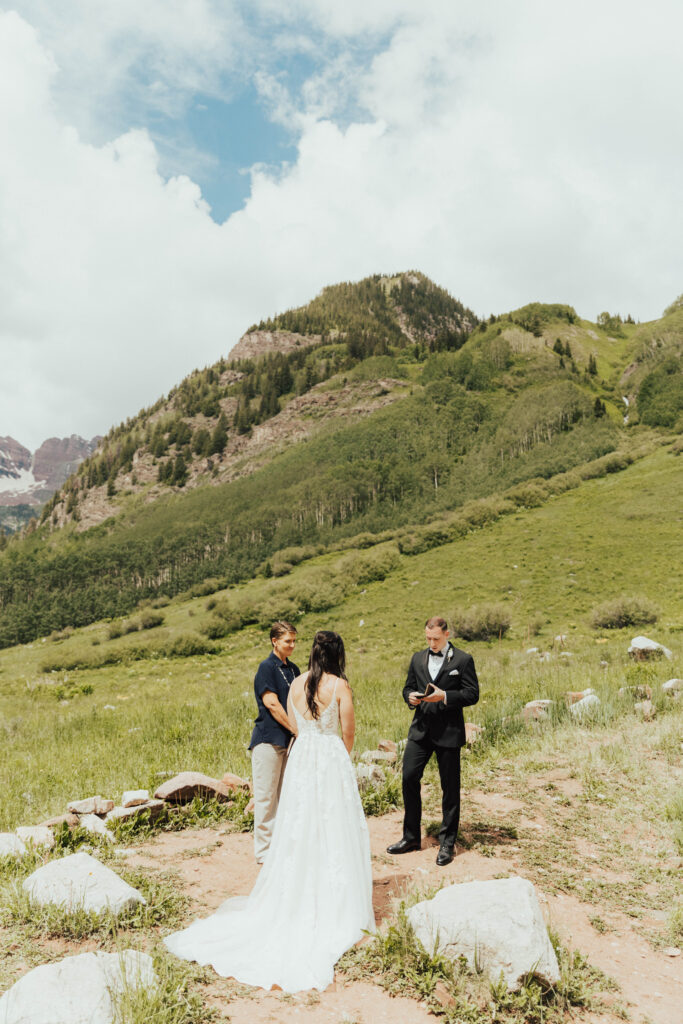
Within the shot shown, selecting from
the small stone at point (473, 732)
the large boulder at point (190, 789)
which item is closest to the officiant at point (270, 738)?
the large boulder at point (190, 789)

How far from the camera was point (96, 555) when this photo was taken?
8169 cm

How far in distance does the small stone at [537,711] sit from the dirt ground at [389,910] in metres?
3.50

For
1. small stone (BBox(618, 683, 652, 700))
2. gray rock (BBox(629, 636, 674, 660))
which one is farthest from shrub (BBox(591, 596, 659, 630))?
small stone (BBox(618, 683, 652, 700))

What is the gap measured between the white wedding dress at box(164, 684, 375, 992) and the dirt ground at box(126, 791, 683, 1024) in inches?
8.3

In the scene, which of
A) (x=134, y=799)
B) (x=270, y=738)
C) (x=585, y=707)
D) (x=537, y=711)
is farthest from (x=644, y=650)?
(x=134, y=799)

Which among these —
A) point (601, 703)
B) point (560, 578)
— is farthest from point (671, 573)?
point (601, 703)

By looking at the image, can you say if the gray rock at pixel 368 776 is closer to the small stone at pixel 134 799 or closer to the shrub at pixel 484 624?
the small stone at pixel 134 799

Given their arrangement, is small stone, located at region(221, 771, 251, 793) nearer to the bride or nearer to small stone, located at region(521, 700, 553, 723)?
the bride

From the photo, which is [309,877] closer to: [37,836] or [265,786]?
[265,786]

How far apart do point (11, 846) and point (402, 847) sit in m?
4.00

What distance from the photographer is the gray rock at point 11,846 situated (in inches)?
212

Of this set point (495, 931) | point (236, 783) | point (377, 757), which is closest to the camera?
point (495, 931)

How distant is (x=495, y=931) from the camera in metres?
3.68

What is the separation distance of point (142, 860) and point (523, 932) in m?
4.05
